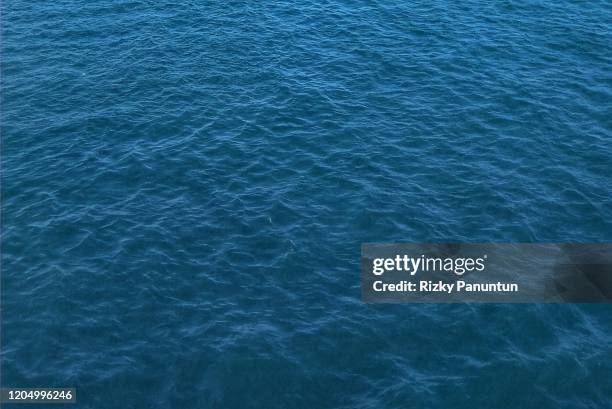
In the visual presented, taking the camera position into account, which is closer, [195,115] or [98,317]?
[98,317]

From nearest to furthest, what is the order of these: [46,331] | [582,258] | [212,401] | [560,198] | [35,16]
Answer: [212,401] → [46,331] → [582,258] → [560,198] → [35,16]

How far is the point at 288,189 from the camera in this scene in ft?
279

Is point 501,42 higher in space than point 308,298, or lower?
higher

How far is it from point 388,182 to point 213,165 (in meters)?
22.0

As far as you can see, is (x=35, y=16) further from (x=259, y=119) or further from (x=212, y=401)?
(x=212, y=401)

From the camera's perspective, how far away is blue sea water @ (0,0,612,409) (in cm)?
6425

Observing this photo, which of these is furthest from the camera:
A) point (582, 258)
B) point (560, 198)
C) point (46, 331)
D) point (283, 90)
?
point (283, 90)

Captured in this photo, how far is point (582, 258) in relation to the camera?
7519 centimetres

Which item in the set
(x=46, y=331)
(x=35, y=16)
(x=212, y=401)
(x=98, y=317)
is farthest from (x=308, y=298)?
(x=35, y=16)

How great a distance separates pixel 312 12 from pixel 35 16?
4757 centimetres

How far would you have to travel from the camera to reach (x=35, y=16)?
12031 centimetres

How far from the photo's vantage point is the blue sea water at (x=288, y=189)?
64250mm

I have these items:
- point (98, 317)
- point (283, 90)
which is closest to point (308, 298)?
point (98, 317)

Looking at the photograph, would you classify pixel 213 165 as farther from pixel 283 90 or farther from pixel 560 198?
pixel 560 198
